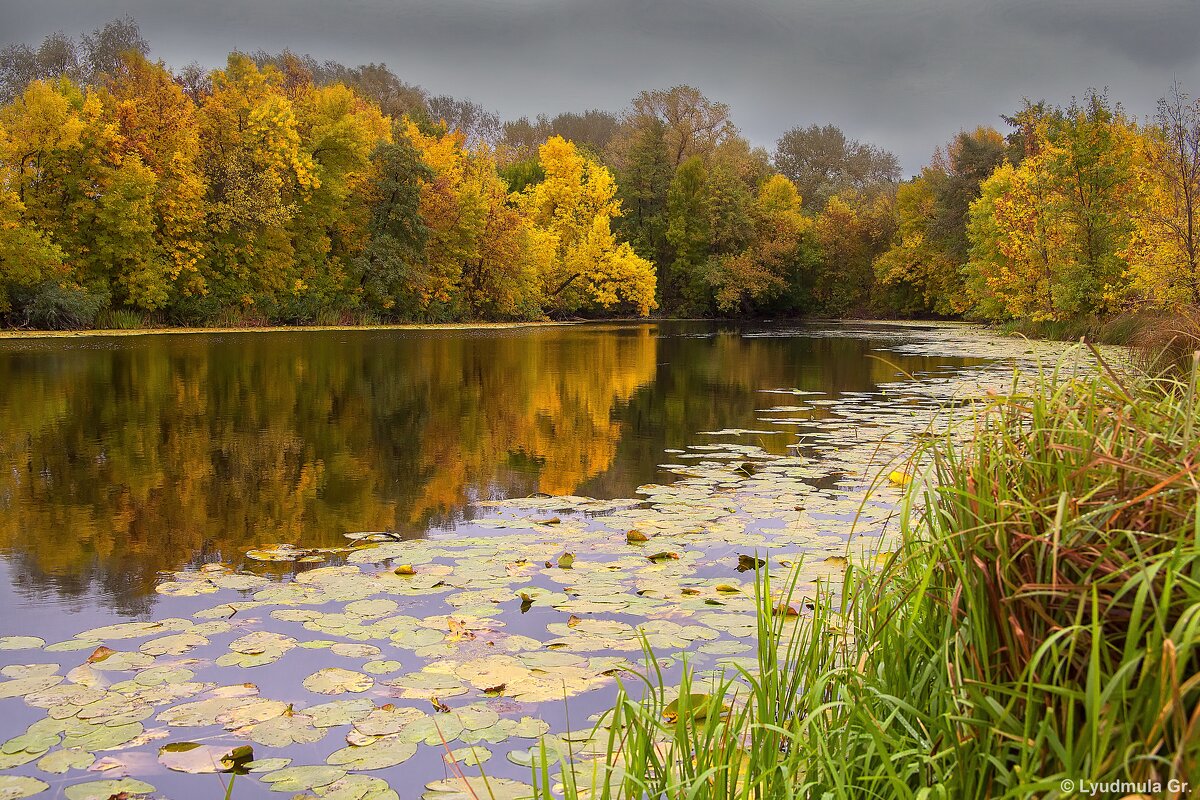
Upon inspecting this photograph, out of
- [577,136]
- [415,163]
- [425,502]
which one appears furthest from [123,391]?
[577,136]

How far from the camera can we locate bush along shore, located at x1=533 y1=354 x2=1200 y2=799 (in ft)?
5.37

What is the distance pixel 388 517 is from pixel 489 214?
3680 cm

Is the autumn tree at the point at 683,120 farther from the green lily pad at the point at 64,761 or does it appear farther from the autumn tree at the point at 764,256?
the green lily pad at the point at 64,761

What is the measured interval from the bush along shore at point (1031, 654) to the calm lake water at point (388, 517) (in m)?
0.77

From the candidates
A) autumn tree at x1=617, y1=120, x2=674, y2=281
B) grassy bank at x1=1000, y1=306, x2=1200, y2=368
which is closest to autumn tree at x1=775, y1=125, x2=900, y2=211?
autumn tree at x1=617, y1=120, x2=674, y2=281

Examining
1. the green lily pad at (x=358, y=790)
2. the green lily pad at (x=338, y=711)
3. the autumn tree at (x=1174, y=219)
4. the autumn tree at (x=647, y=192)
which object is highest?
the autumn tree at (x=647, y=192)

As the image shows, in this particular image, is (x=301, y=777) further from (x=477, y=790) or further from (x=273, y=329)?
(x=273, y=329)

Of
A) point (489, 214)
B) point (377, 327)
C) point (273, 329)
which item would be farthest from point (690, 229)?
point (273, 329)

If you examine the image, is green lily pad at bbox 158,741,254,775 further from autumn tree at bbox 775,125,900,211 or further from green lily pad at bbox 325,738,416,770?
autumn tree at bbox 775,125,900,211

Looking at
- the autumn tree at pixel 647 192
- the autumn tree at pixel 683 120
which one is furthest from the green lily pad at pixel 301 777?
the autumn tree at pixel 683 120

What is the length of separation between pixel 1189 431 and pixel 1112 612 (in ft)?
1.62

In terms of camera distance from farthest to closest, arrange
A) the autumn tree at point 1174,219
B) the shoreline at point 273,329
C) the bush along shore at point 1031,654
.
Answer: the shoreline at point 273,329 → the autumn tree at point 1174,219 → the bush along shore at point 1031,654

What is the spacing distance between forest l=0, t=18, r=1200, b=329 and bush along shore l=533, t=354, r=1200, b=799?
1107 cm

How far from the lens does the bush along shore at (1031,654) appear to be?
1.64 meters
